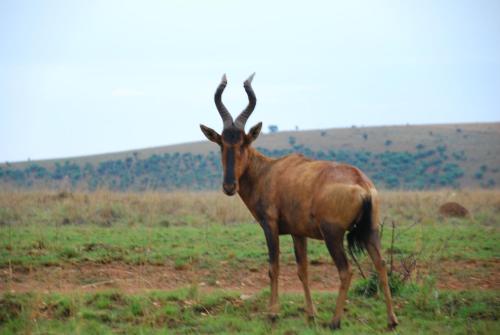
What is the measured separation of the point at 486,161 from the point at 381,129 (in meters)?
18.9

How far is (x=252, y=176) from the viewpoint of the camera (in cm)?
970

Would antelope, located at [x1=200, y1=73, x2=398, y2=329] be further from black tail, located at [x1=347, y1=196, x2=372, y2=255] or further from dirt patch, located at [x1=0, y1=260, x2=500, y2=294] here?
dirt patch, located at [x1=0, y1=260, x2=500, y2=294]

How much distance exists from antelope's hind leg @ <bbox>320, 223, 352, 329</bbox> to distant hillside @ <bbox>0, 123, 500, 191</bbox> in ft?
111

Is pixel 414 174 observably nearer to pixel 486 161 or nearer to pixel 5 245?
pixel 486 161

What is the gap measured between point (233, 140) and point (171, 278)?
309 cm

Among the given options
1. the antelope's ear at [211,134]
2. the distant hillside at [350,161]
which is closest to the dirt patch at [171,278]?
the antelope's ear at [211,134]

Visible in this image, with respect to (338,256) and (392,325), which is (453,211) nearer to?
(392,325)

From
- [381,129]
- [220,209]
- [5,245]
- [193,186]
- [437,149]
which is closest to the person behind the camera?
[5,245]

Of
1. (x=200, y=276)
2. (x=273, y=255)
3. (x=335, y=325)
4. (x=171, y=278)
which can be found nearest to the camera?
→ (x=335, y=325)

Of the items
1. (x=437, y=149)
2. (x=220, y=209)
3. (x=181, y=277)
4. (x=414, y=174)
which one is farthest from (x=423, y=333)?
(x=437, y=149)

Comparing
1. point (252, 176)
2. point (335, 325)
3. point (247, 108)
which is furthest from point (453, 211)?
point (335, 325)

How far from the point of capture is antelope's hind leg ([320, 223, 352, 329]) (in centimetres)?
812

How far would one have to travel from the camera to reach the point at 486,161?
182ft

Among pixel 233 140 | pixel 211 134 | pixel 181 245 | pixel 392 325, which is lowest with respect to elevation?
pixel 392 325
